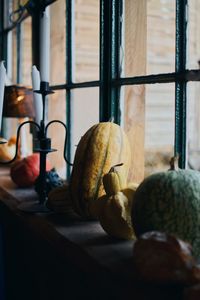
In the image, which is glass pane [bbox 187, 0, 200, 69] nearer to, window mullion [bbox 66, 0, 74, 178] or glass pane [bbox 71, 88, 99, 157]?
glass pane [bbox 71, 88, 99, 157]

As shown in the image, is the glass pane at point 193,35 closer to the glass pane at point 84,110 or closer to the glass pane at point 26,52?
the glass pane at point 84,110

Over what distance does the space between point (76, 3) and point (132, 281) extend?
1204 millimetres

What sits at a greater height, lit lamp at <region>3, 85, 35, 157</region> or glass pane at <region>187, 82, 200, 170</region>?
lit lamp at <region>3, 85, 35, 157</region>

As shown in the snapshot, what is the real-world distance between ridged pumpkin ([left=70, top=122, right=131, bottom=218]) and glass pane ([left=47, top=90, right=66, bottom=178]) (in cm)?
72

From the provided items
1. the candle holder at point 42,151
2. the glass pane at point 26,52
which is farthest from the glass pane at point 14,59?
the candle holder at point 42,151

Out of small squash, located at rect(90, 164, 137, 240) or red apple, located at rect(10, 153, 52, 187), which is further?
red apple, located at rect(10, 153, 52, 187)

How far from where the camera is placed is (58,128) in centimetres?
190

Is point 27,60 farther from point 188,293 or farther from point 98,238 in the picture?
point 188,293

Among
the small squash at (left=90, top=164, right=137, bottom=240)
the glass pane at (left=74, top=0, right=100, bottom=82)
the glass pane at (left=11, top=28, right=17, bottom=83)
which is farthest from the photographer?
the glass pane at (left=11, top=28, right=17, bottom=83)

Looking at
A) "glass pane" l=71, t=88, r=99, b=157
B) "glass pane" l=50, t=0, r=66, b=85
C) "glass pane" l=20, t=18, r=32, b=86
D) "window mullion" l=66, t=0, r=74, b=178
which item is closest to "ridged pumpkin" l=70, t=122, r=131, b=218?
"glass pane" l=71, t=88, r=99, b=157

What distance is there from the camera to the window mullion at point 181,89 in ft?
3.47

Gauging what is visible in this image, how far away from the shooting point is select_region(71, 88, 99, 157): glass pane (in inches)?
59.4

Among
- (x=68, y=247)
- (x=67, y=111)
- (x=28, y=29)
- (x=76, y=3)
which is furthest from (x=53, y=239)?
(x=28, y=29)

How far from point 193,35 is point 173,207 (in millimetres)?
501
